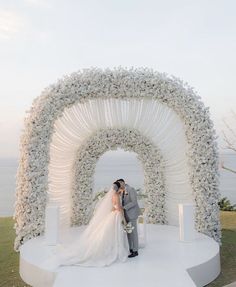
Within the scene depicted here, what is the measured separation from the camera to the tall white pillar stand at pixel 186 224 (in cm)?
685

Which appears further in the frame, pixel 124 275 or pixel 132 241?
pixel 132 241

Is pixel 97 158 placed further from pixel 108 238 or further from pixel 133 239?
pixel 108 238

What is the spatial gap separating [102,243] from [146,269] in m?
0.78

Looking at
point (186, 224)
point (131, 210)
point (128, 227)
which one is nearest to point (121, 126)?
point (186, 224)

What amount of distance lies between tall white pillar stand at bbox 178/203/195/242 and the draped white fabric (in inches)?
37.3

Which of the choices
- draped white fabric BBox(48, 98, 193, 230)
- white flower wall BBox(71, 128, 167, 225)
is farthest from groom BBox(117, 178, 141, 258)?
white flower wall BBox(71, 128, 167, 225)

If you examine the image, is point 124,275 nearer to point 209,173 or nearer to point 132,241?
point 132,241

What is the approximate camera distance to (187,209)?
7031 millimetres

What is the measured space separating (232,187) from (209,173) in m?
6.13

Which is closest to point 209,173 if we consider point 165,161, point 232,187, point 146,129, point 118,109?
point 165,161

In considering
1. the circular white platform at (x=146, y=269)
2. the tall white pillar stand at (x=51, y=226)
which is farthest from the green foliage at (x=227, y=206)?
the tall white pillar stand at (x=51, y=226)

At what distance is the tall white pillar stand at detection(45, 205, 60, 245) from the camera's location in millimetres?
6653

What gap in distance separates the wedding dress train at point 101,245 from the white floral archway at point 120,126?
188cm

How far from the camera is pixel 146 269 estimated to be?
16.9 feet
